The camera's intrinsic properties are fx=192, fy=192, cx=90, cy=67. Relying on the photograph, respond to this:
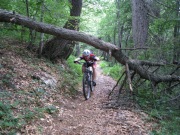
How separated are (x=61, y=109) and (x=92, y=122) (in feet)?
4.14

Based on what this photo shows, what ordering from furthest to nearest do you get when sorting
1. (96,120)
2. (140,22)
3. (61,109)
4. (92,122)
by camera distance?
(140,22) → (61,109) → (96,120) → (92,122)

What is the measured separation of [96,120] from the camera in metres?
5.91

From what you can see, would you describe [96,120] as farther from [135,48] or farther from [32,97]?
[135,48]

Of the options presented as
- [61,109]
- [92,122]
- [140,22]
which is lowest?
[92,122]

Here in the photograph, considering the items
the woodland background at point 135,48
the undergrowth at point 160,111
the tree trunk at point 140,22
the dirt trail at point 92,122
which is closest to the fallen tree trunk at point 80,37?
the woodland background at point 135,48

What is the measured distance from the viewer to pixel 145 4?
1081 cm

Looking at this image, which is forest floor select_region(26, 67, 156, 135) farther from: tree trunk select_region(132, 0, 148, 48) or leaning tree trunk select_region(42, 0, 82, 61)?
tree trunk select_region(132, 0, 148, 48)

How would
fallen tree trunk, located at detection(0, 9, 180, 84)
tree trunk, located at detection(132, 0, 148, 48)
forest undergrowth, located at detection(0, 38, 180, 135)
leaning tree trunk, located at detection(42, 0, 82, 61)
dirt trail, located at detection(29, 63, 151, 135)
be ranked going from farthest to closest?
leaning tree trunk, located at detection(42, 0, 82, 61) < tree trunk, located at detection(132, 0, 148, 48) < fallen tree trunk, located at detection(0, 9, 180, 84) < dirt trail, located at detection(29, 63, 151, 135) < forest undergrowth, located at detection(0, 38, 180, 135)

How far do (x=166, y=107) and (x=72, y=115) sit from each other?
12.0 ft

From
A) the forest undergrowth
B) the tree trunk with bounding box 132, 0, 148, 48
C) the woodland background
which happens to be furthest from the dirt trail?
the tree trunk with bounding box 132, 0, 148, 48

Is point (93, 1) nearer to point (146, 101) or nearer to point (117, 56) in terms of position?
point (117, 56)

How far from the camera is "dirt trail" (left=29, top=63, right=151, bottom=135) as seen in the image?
509 cm

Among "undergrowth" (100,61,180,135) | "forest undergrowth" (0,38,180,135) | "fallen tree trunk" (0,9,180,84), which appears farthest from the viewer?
"fallen tree trunk" (0,9,180,84)

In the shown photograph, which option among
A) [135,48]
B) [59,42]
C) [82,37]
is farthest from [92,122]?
[59,42]
